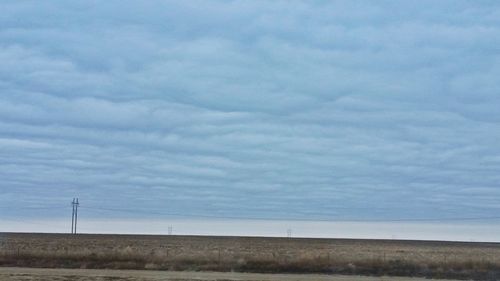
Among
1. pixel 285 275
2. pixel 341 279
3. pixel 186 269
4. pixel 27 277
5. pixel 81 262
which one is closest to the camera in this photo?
pixel 27 277

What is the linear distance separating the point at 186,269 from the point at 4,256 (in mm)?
15577

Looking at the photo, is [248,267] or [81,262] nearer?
[248,267]

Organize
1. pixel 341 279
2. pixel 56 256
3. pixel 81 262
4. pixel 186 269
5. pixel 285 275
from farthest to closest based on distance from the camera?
1. pixel 56 256
2. pixel 81 262
3. pixel 186 269
4. pixel 285 275
5. pixel 341 279

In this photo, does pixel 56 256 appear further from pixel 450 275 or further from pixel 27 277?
pixel 450 275

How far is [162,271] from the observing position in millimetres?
42031

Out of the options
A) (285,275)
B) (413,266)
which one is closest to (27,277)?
(285,275)

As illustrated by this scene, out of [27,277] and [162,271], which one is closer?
[27,277]

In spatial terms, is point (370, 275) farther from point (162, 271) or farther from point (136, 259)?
point (136, 259)

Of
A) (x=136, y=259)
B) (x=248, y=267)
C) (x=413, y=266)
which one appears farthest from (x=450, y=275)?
(x=136, y=259)

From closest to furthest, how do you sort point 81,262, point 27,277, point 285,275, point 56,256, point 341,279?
Answer: point 27,277 < point 341,279 < point 285,275 < point 81,262 < point 56,256

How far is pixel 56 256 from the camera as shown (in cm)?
5019

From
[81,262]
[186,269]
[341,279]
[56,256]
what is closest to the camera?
[341,279]

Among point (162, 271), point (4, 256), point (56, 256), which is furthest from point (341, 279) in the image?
point (4, 256)

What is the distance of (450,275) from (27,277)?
22432mm
